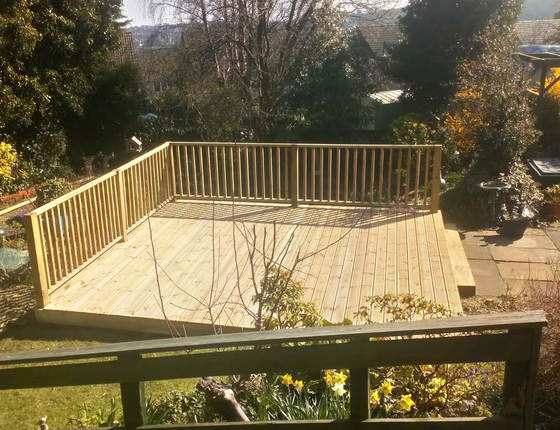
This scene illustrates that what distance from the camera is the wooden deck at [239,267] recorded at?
4.86 m

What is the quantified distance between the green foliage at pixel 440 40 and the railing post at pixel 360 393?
1137 cm

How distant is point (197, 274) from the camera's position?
5613 mm

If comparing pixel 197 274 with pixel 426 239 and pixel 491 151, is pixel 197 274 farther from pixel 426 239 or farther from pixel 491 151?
pixel 491 151

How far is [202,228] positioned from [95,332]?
241cm

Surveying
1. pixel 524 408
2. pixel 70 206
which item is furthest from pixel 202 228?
pixel 524 408

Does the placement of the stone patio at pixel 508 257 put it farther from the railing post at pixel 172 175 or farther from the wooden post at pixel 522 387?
the railing post at pixel 172 175

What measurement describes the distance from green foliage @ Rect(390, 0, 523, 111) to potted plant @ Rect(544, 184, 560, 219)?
4.85 metres

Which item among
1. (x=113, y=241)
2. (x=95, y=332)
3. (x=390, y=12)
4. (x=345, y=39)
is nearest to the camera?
(x=95, y=332)

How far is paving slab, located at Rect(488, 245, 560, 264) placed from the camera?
6.34 metres

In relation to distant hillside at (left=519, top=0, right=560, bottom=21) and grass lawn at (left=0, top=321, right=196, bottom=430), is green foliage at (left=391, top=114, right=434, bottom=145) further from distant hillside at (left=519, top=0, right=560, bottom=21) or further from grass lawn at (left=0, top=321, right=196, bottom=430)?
distant hillside at (left=519, top=0, right=560, bottom=21)

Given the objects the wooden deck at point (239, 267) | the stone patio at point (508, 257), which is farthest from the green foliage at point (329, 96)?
the stone patio at point (508, 257)

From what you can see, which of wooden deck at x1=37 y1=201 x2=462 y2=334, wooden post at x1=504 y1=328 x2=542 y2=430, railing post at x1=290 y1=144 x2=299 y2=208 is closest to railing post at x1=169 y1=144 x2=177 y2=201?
wooden deck at x1=37 y1=201 x2=462 y2=334

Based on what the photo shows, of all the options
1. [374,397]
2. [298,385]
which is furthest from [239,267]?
[374,397]

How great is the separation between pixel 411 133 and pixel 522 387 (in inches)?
318
